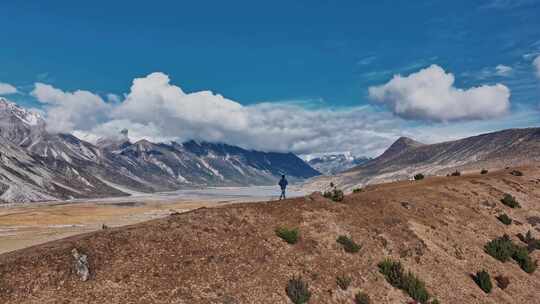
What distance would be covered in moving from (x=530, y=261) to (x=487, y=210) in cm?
1146

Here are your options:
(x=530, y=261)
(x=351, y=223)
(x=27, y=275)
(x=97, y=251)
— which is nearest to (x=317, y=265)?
(x=351, y=223)

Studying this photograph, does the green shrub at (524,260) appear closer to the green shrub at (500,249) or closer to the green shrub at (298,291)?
the green shrub at (500,249)

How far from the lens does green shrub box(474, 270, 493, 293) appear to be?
1222 inches

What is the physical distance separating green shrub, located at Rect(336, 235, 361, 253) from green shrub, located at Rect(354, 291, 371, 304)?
501 centimetres

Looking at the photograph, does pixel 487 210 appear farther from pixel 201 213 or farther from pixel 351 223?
pixel 201 213

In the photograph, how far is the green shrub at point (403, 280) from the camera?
2753cm

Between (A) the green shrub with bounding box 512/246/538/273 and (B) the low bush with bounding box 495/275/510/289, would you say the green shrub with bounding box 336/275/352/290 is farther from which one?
(A) the green shrub with bounding box 512/246/538/273

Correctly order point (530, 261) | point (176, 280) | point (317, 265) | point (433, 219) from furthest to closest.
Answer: point (433, 219), point (530, 261), point (317, 265), point (176, 280)

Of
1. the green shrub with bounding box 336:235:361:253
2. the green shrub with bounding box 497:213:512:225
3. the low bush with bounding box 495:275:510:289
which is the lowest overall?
the low bush with bounding box 495:275:510:289

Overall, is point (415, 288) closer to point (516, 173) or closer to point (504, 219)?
point (504, 219)

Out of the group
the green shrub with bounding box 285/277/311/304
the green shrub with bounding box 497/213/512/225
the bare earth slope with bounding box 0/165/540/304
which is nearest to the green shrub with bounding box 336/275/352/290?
the bare earth slope with bounding box 0/165/540/304

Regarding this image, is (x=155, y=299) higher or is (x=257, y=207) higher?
(x=257, y=207)

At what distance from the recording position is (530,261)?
3697 cm

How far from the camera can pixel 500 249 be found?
123 ft
